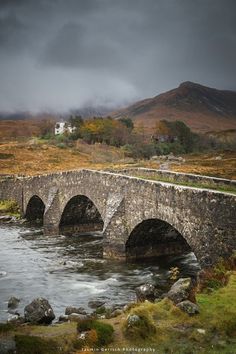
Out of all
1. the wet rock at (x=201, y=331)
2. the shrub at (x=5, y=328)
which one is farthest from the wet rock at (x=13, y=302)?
the wet rock at (x=201, y=331)

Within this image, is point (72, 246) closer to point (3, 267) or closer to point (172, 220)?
point (3, 267)

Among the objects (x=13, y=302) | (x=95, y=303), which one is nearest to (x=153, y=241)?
(x=95, y=303)

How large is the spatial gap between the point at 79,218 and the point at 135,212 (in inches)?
516

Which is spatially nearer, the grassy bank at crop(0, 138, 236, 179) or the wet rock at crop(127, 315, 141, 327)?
the wet rock at crop(127, 315, 141, 327)

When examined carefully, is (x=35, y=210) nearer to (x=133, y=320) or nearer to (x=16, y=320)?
(x=16, y=320)

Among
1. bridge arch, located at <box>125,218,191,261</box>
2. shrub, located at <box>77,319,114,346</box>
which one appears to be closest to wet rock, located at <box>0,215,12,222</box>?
bridge arch, located at <box>125,218,191,261</box>

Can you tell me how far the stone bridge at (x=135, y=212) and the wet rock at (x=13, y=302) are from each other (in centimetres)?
725

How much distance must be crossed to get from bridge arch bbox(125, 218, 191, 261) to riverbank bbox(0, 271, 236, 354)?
10.7m

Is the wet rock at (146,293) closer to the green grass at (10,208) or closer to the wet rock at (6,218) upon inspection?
the wet rock at (6,218)

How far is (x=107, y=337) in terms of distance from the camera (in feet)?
36.2

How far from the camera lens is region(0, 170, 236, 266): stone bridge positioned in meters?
16.1

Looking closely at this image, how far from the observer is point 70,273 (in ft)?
76.3

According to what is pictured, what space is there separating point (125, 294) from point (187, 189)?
5.33 m

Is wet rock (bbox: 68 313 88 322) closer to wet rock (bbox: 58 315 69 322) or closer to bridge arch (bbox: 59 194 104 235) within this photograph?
wet rock (bbox: 58 315 69 322)
